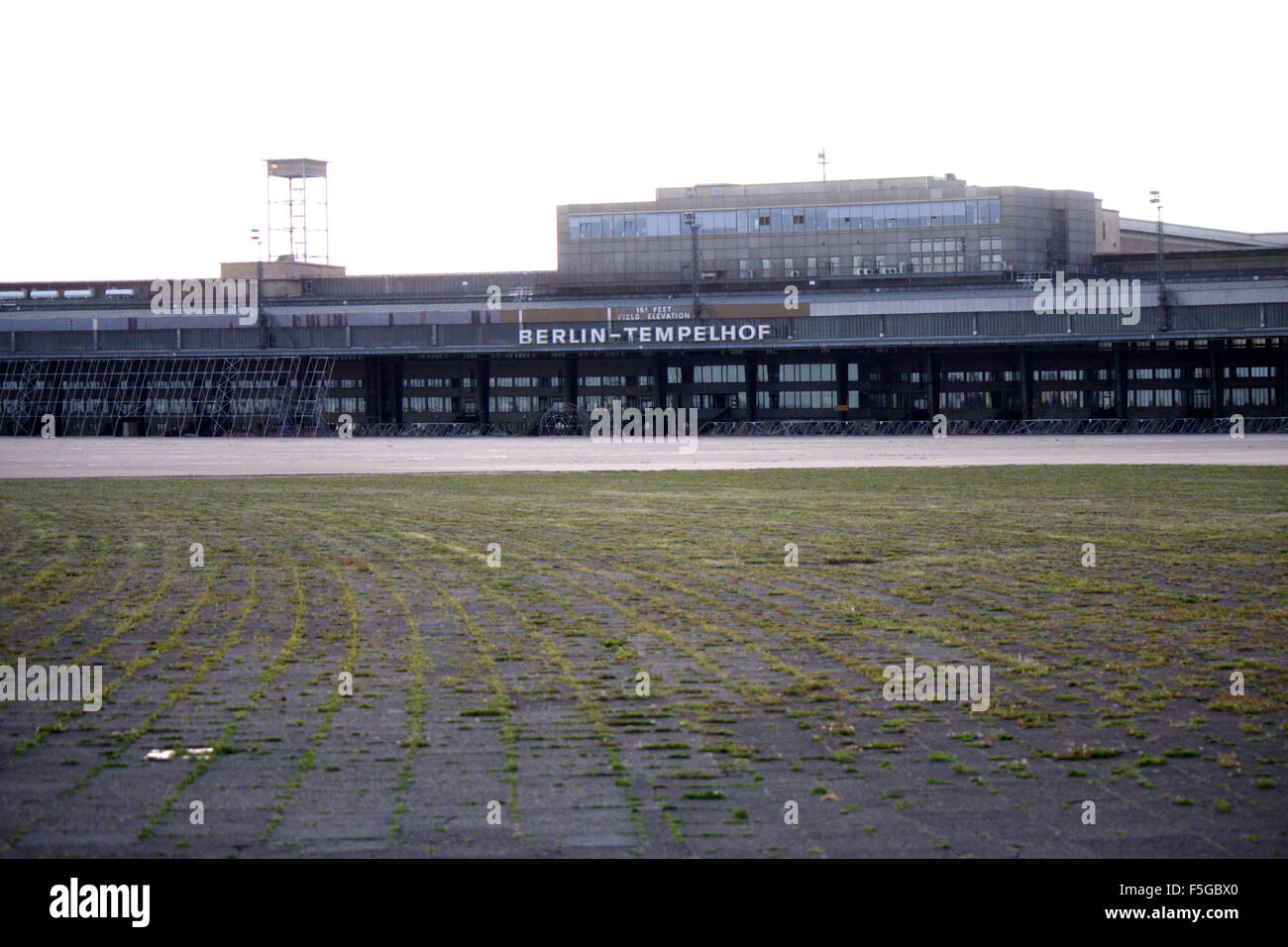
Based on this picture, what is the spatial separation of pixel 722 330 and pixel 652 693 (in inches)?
3522

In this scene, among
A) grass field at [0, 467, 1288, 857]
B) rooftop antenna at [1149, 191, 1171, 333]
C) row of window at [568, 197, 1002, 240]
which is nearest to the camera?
grass field at [0, 467, 1288, 857]

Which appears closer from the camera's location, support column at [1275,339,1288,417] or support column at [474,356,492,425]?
support column at [1275,339,1288,417]

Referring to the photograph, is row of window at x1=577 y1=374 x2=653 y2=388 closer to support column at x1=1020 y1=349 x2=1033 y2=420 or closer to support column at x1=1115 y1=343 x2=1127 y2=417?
support column at x1=1020 y1=349 x2=1033 y2=420

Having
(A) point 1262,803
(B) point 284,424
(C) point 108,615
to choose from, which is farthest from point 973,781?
(B) point 284,424

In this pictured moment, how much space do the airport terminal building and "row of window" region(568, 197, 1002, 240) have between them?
0.20 m

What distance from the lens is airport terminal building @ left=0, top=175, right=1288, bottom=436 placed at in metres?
97.4

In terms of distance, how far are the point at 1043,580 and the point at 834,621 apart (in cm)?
425

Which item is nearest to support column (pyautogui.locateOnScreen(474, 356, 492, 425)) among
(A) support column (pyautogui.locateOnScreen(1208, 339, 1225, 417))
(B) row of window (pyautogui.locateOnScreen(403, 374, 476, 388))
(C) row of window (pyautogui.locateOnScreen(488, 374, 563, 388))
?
(C) row of window (pyautogui.locateOnScreen(488, 374, 563, 388))

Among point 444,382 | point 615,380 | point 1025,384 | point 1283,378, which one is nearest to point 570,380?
point 615,380

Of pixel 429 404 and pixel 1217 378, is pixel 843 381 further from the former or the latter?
pixel 429 404

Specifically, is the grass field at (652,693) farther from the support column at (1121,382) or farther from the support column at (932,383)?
the support column at (932,383)

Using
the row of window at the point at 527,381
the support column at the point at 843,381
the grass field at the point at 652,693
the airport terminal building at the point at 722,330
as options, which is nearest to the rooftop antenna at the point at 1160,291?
the airport terminal building at the point at 722,330

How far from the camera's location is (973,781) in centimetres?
970
